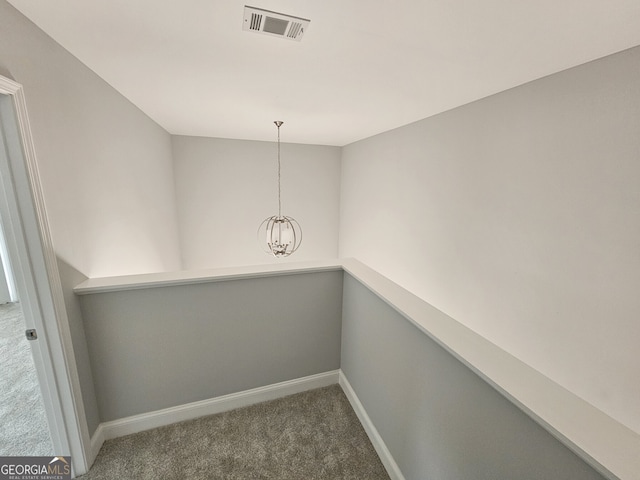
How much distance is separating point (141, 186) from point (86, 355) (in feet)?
5.97

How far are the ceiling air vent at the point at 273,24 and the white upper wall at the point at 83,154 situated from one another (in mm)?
1002

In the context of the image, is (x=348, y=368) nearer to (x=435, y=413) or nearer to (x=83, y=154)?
(x=435, y=413)

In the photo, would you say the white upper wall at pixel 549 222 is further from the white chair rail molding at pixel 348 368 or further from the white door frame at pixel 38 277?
the white door frame at pixel 38 277

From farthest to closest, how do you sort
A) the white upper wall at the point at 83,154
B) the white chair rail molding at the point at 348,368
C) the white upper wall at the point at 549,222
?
the white upper wall at the point at 549,222 → the white upper wall at the point at 83,154 → the white chair rail molding at the point at 348,368

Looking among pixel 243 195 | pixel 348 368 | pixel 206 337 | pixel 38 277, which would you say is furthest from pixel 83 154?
pixel 243 195

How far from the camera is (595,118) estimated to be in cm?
172

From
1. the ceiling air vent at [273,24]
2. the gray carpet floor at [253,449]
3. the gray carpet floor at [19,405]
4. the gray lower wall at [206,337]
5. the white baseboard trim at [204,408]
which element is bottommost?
the gray carpet floor at [19,405]

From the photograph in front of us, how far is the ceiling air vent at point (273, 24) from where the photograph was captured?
1.28 m

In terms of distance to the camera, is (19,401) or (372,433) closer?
(372,433)

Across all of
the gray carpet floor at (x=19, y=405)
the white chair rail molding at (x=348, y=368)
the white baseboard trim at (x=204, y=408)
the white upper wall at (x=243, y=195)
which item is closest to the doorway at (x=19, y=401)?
the gray carpet floor at (x=19, y=405)

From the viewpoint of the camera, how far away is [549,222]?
6.61 ft

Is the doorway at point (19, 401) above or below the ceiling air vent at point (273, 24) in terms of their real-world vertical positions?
below

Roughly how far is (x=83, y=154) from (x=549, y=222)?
3.22 m

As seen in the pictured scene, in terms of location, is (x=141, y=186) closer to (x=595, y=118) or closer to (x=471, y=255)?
(x=471, y=255)
